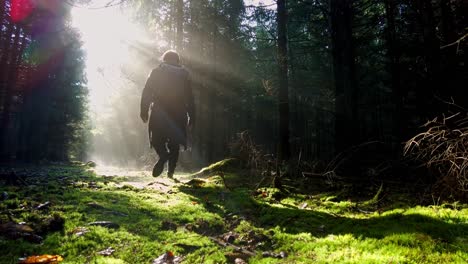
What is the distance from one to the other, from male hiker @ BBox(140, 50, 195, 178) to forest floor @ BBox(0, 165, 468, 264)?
2639mm

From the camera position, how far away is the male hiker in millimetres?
7832

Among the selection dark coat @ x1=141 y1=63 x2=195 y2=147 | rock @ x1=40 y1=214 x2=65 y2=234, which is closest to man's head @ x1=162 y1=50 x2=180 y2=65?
dark coat @ x1=141 y1=63 x2=195 y2=147

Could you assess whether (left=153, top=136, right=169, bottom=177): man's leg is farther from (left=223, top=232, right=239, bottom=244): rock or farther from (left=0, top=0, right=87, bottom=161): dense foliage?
(left=0, top=0, right=87, bottom=161): dense foliage

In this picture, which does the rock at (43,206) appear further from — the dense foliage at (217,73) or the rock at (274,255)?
the dense foliage at (217,73)

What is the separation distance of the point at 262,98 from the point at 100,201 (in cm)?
2292

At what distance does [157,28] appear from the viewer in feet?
91.8

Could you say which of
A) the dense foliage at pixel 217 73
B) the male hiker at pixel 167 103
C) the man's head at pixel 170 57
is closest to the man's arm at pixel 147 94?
the male hiker at pixel 167 103

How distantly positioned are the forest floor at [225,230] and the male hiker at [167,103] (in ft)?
8.66

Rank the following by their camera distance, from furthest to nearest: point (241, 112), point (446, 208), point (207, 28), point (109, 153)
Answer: point (109, 153) < point (241, 112) < point (207, 28) < point (446, 208)

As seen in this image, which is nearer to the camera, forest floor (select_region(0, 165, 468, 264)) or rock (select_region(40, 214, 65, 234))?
forest floor (select_region(0, 165, 468, 264))

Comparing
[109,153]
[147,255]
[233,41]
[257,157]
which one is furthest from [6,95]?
[109,153]

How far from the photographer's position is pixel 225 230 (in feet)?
13.2

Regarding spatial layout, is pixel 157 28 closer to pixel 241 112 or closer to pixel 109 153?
pixel 241 112

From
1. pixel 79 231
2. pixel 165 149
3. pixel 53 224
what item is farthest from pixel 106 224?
pixel 165 149
